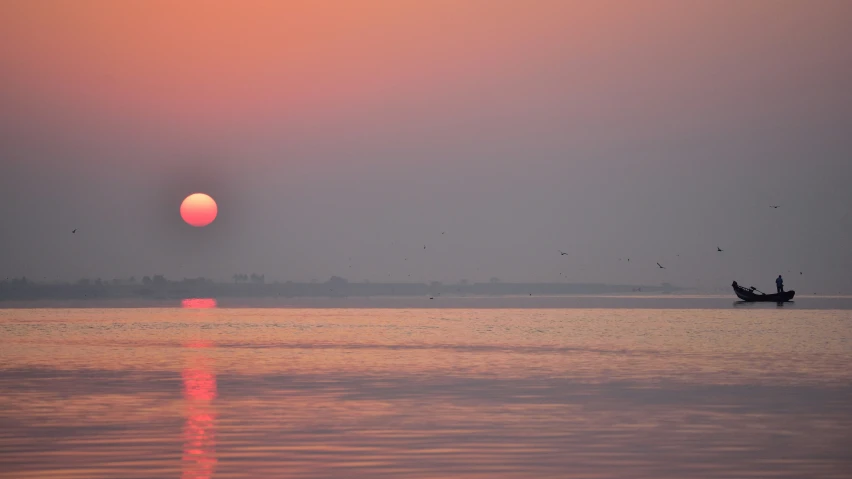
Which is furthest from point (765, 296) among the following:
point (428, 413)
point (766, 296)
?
point (428, 413)

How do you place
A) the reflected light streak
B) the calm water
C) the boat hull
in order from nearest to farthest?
1. the reflected light streak
2. the calm water
3. the boat hull

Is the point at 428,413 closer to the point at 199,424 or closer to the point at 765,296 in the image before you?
the point at 199,424

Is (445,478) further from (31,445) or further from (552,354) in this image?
(552,354)

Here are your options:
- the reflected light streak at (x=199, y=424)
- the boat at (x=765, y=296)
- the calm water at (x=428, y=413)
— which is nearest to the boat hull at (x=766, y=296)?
the boat at (x=765, y=296)

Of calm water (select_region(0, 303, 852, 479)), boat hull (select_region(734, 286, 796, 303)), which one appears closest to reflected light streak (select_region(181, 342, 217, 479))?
calm water (select_region(0, 303, 852, 479))

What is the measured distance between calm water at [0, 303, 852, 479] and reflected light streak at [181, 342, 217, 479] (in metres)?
0.07

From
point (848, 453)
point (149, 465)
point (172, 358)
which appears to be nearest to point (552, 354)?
point (172, 358)

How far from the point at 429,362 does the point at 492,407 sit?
50.2ft

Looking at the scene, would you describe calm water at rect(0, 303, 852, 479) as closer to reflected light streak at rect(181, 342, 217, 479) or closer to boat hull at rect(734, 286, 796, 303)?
reflected light streak at rect(181, 342, 217, 479)

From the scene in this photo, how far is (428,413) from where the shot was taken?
81.2 feet

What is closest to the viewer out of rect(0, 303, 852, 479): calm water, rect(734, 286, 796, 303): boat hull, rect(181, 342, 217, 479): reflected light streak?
rect(181, 342, 217, 479): reflected light streak

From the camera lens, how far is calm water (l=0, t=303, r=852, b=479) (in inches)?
719

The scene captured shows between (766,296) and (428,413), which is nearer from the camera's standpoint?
(428,413)

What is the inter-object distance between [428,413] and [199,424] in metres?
5.21
